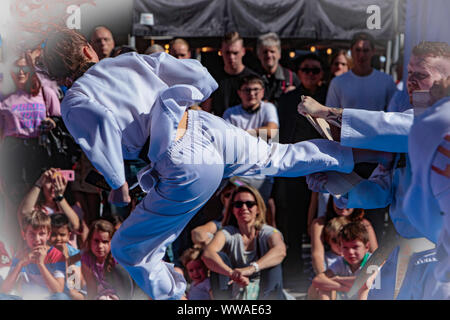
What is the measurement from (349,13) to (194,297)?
175 cm

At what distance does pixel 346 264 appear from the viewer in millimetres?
3680

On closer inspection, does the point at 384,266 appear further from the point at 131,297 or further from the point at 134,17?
the point at 134,17

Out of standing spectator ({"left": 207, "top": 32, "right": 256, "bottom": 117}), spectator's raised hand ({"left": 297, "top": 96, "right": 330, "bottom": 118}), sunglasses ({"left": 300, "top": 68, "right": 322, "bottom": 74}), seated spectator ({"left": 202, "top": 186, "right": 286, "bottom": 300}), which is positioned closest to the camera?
spectator's raised hand ({"left": 297, "top": 96, "right": 330, "bottom": 118})

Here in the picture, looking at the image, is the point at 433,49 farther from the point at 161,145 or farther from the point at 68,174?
the point at 68,174

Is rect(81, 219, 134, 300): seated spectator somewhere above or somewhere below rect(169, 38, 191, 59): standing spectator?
below

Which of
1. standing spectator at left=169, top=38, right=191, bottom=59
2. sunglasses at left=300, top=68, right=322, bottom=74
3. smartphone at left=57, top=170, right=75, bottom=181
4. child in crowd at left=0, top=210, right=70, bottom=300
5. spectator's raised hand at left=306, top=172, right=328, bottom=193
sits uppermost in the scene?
standing spectator at left=169, top=38, right=191, bottom=59

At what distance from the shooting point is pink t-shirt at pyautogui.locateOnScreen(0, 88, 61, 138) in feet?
12.5

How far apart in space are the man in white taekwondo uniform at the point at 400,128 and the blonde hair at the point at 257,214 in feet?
3.12

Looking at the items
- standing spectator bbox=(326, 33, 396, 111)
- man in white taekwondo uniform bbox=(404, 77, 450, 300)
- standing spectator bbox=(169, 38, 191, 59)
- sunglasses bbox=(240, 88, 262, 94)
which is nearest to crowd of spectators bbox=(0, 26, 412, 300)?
sunglasses bbox=(240, 88, 262, 94)

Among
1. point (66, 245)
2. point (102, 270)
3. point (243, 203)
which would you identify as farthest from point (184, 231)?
point (66, 245)

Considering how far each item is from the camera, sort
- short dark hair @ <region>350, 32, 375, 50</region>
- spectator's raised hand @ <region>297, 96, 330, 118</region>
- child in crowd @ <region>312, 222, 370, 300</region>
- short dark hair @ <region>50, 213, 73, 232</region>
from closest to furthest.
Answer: spectator's raised hand @ <region>297, 96, 330, 118</region>
short dark hair @ <region>350, 32, 375, 50</region>
child in crowd @ <region>312, 222, 370, 300</region>
short dark hair @ <region>50, 213, 73, 232</region>

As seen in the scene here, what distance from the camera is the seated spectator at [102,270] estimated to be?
145 inches

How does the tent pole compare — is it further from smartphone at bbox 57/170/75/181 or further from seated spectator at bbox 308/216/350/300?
smartphone at bbox 57/170/75/181

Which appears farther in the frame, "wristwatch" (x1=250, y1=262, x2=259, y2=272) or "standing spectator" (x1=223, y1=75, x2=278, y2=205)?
"wristwatch" (x1=250, y1=262, x2=259, y2=272)
